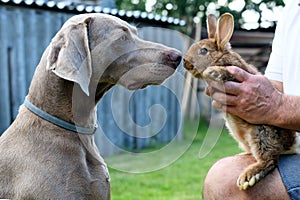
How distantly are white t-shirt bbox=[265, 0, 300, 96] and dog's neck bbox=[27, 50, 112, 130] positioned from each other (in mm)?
1117

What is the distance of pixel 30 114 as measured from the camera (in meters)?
2.45

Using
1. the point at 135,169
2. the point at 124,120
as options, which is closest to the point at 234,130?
the point at 135,169

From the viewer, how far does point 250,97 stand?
2.36 m

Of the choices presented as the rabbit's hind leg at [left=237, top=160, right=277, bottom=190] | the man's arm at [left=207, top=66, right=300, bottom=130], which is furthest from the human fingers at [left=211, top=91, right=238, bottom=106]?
the rabbit's hind leg at [left=237, top=160, right=277, bottom=190]

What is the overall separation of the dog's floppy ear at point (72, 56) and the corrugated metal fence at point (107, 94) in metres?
2.34

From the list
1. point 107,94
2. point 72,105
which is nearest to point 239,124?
point 72,105

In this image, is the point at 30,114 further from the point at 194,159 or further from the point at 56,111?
the point at 194,159

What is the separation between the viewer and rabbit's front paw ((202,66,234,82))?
91.7 inches

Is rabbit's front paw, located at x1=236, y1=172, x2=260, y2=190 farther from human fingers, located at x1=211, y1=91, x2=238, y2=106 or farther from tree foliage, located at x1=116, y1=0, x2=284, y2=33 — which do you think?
tree foliage, located at x1=116, y1=0, x2=284, y2=33

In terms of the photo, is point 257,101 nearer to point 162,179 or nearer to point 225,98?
point 225,98

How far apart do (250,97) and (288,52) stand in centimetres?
53

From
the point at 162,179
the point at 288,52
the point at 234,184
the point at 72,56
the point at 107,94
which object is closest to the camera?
the point at 72,56

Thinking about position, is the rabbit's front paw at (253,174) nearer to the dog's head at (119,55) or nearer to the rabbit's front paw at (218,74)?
the rabbit's front paw at (218,74)

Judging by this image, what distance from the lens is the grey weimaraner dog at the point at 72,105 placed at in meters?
2.31
